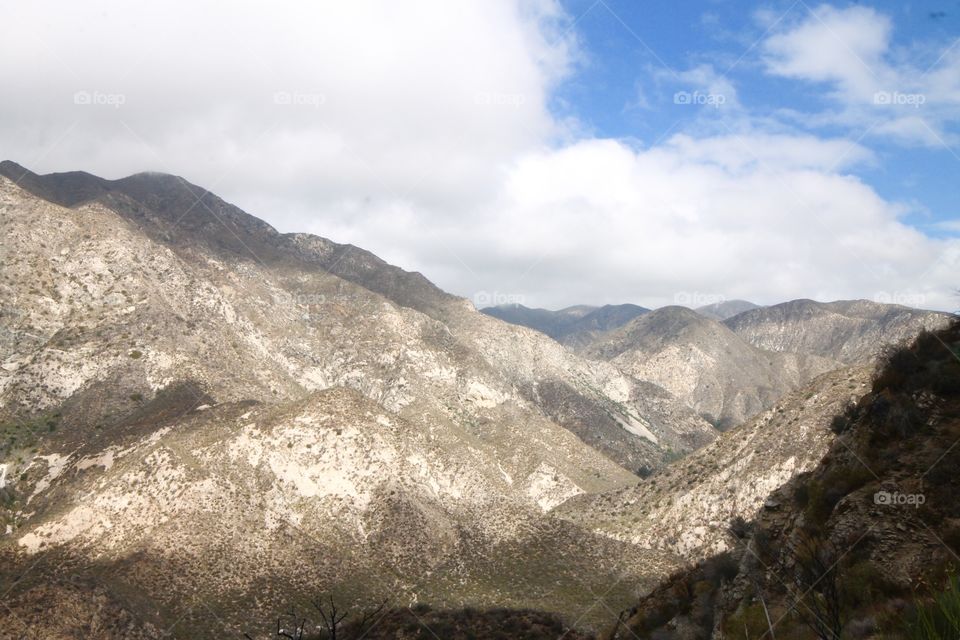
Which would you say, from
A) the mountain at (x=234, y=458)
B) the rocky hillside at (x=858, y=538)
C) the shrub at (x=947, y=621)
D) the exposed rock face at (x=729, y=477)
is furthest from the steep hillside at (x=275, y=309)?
the shrub at (x=947, y=621)

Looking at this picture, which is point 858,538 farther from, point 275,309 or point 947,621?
point 275,309

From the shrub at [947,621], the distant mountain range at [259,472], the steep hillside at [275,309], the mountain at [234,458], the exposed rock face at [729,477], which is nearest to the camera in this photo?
the shrub at [947,621]

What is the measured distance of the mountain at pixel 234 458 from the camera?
45.2 metres

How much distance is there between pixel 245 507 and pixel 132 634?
16.5 m

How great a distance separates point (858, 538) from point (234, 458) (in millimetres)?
53586

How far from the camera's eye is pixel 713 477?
58312 millimetres

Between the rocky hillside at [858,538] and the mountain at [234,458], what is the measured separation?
27690 millimetres

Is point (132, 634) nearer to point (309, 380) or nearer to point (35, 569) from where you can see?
point (35, 569)

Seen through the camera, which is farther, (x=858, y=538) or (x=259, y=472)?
(x=259, y=472)

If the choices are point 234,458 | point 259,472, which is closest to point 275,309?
point 234,458

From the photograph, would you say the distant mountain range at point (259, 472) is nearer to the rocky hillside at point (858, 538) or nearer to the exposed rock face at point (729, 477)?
the exposed rock face at point (729, 477)

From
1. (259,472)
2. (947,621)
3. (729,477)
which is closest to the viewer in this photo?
(947,621)

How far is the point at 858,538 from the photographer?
15438mm

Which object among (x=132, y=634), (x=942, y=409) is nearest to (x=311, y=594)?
(x=132, y=634)
